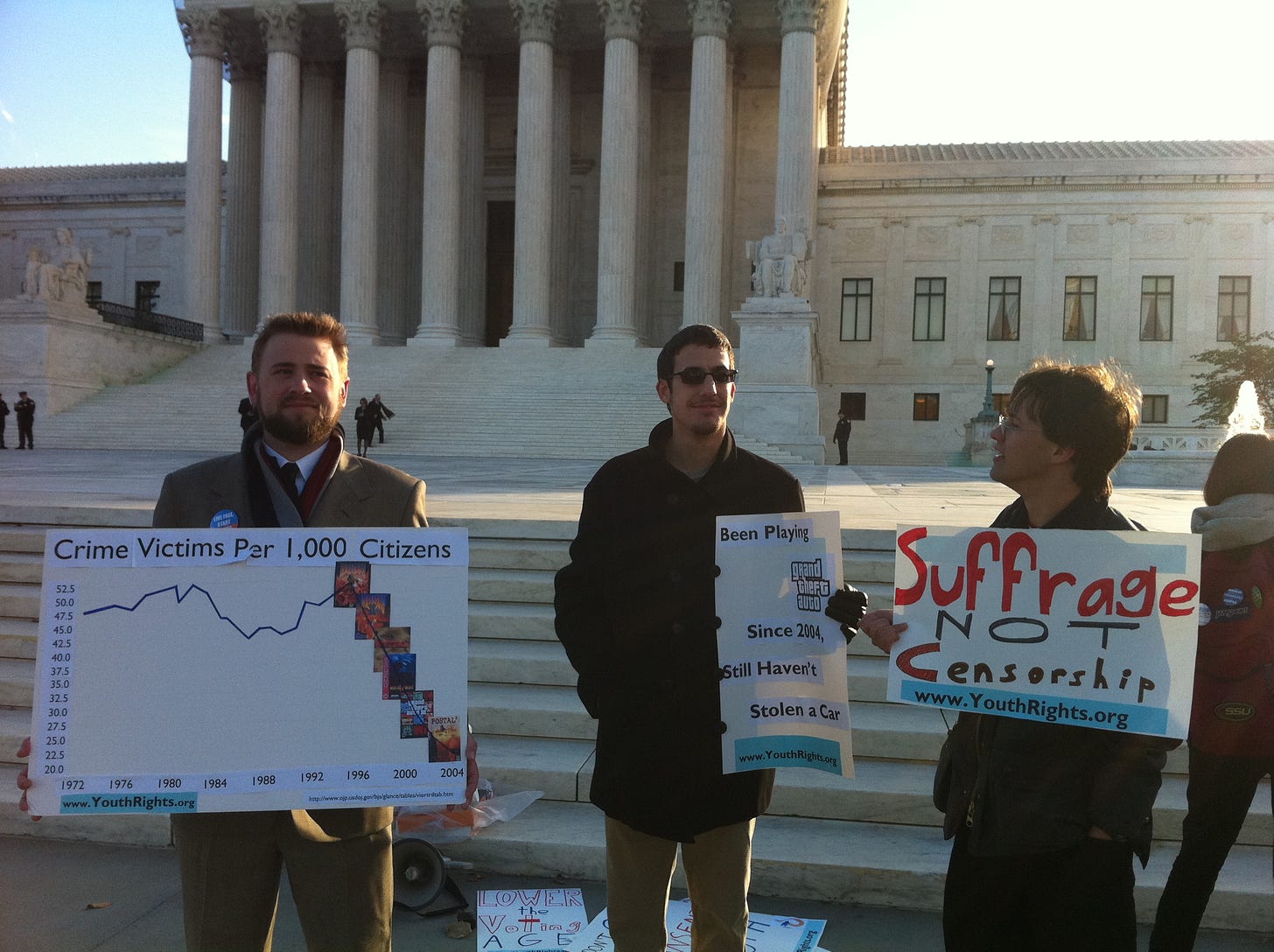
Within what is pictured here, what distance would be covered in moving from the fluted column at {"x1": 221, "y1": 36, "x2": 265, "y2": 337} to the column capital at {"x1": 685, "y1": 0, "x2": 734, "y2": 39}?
18326mm

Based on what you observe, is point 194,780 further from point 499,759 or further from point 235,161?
point 235,161

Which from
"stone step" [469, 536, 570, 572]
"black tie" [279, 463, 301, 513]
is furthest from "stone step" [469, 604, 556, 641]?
"black tie" [279, 463, 301, 513]

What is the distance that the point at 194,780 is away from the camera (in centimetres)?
269

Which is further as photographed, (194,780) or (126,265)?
(126,265)

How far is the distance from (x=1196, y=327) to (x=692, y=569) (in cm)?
4203

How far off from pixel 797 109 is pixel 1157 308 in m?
16.8

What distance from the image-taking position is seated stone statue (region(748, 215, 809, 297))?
2698 centimetres

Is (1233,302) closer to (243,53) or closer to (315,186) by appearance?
(315,186)

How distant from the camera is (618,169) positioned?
3456cm

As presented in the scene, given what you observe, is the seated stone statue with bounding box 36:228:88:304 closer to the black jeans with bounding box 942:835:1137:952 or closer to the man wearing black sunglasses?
the man wearing black sunglasses

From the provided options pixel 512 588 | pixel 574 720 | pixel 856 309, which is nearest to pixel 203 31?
pixel 856 309

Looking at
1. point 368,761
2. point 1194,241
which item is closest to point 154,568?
point 368,761

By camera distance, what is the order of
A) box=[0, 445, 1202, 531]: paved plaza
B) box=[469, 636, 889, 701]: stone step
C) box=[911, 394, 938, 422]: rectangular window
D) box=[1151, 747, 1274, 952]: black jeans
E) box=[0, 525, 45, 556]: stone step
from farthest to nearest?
box=[911, 394, 938, 422]: rectangular window → box=[0, 445, 1202, 531]: paved plaza → box=[0, 525, 45, 556]: stone step → box=[469, 636, 889, 701]: stone step → box=[1151, 747, 1274, 952]: black jeans

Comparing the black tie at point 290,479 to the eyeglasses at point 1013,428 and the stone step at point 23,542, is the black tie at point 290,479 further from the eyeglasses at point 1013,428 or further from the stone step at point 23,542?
the stone step at point 23,542
